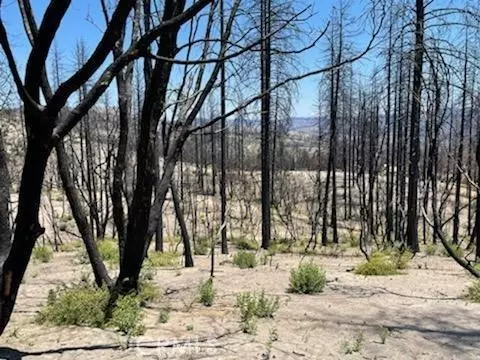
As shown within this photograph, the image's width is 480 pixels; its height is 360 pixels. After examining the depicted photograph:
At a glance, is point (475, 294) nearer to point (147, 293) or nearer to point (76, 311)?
point (147, 293)

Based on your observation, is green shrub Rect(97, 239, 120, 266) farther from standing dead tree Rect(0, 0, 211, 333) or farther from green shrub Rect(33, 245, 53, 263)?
standing dead tree Rect(0, 0, 211, 333)

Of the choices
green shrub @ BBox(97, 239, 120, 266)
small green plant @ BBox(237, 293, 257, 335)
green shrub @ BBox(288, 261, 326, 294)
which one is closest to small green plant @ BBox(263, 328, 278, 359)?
small green plant @ BBox(237, 293, 257, 335)

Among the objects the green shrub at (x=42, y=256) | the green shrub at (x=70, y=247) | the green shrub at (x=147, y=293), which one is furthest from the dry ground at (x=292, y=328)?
the green shrub at (x=70, y=247)

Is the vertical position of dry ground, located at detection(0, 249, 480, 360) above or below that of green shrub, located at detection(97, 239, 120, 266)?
above

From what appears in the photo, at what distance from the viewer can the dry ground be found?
163 inches

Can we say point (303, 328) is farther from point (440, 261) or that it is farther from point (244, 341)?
point (440, 261)

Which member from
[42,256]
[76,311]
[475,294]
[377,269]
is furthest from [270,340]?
[42,256]

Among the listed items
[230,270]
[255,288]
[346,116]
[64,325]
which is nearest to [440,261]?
[230,270]

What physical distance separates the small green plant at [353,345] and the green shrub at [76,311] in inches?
89.8

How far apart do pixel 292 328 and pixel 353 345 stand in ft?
2.38

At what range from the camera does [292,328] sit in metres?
5.02

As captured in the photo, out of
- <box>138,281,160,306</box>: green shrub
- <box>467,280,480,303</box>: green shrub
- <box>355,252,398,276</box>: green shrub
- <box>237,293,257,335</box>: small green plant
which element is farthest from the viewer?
<box>355,252,398,276</box>: green shrub

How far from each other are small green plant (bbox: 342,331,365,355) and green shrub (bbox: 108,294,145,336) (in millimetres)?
1839

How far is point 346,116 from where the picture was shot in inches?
1017
